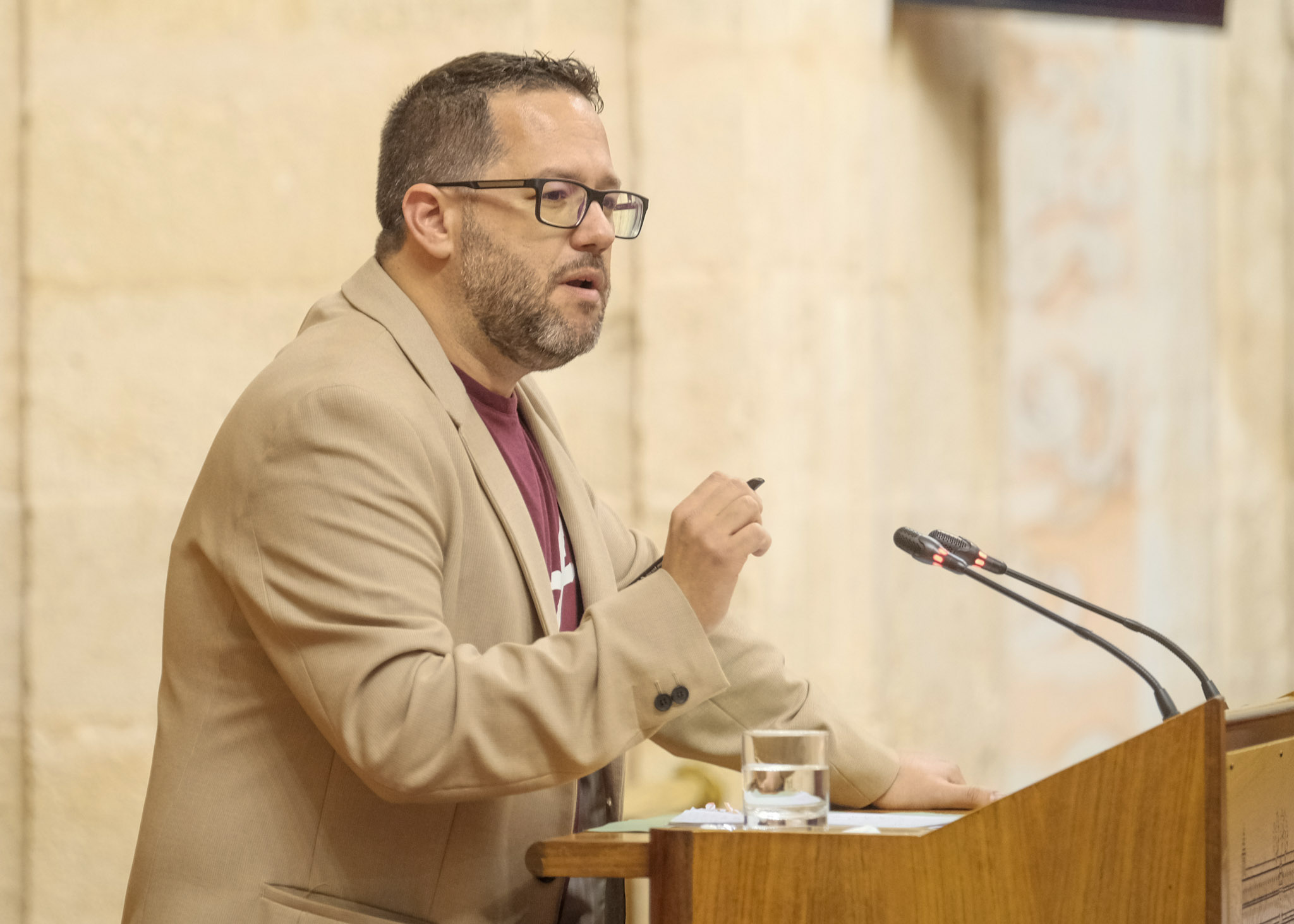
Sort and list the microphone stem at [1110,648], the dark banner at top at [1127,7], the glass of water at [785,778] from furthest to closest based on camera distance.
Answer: the dark banner at top at [1127,7] → the microphone stem at [1110,648] → the glass of water at [785,778]

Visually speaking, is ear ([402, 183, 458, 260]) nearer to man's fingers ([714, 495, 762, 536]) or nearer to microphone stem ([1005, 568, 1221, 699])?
man's fingers ([714, 495, 762, 536])

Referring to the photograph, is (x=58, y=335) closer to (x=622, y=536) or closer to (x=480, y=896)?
(x=622, y=536)

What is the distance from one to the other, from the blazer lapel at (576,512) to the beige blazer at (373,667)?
0.19m

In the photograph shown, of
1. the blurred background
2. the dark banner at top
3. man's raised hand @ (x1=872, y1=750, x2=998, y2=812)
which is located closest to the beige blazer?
man's raised hand @ (x1=872, y1=750, x2=998, y2=812)

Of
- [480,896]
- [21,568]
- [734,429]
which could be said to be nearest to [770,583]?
[734,429]

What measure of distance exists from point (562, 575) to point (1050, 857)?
0.90m

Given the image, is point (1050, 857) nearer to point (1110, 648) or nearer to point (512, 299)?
point (1110, 648)

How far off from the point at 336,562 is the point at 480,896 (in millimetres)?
453

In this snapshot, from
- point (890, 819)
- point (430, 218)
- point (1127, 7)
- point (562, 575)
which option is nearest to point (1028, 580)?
point (890, 819)

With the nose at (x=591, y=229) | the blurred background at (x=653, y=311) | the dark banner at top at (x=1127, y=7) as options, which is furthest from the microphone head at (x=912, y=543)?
the dark banner at top at (x=1127, y=7)

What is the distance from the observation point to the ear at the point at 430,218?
217cm

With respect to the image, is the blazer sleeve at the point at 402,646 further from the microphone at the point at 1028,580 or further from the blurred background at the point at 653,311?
the blurred background at the point at 653,311

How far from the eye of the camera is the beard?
2146mm

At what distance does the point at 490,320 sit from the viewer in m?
2.16
